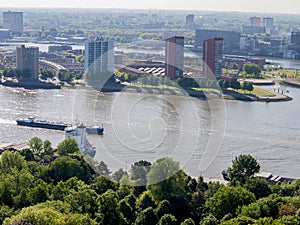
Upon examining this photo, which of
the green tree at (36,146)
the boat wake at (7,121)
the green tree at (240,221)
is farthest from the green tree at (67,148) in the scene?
the boat wake at (7,121)

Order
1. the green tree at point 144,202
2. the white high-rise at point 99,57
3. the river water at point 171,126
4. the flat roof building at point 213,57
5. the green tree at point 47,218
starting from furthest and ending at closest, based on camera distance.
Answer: the white high-rise at point 99,57, the flat roof building at point 213,57, the river water at point 171,126, the green tree at point 144,202, the green tree at point 47,218

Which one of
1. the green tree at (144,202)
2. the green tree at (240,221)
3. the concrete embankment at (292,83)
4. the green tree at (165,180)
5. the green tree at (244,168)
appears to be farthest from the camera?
the concrete embankment at (292,83)

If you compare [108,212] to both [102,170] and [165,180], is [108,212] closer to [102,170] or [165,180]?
[165,180]

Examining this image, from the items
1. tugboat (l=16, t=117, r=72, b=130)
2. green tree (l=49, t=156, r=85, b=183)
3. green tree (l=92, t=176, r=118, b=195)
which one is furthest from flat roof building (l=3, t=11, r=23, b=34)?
green tree (l=92, t=176, r=118, b=195)

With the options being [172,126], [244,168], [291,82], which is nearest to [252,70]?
[291,82]

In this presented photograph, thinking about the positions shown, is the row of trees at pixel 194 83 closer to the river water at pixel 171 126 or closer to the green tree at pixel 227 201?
the river water at pixel 171 126

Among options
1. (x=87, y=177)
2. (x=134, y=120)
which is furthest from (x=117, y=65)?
(x=87, y=177)

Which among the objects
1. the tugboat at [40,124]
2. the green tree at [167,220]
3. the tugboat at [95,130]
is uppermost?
the green tree at [167,220]
